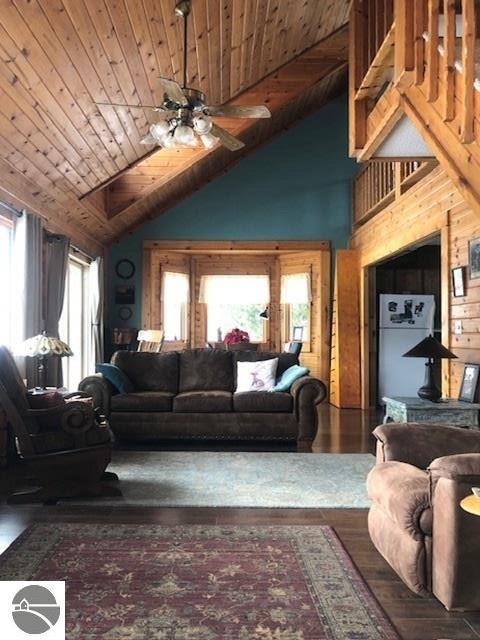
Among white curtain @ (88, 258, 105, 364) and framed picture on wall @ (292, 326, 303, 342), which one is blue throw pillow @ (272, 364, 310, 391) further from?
framed picture on wall @ (292, 326, 303, 342)

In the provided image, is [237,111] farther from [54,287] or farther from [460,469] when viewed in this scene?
[460,469]

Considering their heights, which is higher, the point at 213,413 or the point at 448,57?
the point at 448,57

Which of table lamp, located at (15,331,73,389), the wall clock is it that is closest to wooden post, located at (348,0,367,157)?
table lamp, located at (15,331,73,389)

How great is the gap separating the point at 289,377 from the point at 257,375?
39 cm

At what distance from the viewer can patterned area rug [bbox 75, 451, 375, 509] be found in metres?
3.38

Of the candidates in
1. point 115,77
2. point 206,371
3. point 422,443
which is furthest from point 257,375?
point 115,77

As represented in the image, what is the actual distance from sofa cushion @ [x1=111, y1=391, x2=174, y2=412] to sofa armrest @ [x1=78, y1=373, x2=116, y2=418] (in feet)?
0.23

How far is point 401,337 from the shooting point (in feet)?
25.0

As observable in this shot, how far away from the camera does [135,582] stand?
2283mm

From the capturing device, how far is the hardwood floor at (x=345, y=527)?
1993mm

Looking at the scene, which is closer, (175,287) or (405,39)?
(405,39)

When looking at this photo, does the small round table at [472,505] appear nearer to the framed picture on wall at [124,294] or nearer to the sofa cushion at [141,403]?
the sofa cushion at [141,403]

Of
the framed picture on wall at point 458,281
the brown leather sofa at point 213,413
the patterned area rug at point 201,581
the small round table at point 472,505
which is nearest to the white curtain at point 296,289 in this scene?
the brown leather sofa at point 213,413

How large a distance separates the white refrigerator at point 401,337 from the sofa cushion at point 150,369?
137 inches
